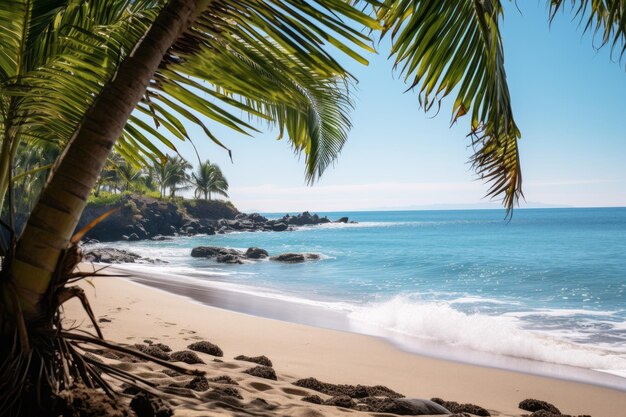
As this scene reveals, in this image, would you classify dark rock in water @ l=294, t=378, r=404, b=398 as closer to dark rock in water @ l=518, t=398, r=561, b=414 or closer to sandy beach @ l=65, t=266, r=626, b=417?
sandy beach @ l=65, t=266, r=626, b=417

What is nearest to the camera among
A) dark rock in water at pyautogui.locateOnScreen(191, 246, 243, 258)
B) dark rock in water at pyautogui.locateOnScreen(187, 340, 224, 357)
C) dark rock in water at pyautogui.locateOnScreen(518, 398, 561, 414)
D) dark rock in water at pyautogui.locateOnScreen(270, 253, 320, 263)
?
dark rock in water at pyautogui.locateOnScreen(518, 398, 561, 414)

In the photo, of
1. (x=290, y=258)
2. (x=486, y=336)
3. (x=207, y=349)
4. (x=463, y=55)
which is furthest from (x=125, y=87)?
(x=290, y=258)

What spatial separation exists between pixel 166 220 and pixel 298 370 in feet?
150

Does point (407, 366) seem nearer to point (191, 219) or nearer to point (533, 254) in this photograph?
point (533, 254)

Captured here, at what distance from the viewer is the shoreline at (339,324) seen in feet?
23.2

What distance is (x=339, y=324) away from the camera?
404 inches

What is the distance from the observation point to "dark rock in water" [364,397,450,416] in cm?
380

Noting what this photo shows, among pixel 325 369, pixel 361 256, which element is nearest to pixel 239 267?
pixel 361 256

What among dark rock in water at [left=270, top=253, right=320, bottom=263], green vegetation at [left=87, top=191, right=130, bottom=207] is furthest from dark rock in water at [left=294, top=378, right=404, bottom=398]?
green vegetation at [left=87, top=191, right=130, bottom=207]

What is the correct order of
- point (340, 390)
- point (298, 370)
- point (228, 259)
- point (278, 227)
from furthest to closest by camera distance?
point (278, 227) < point (228, 259) < point (298, 370) < point (340, 390)

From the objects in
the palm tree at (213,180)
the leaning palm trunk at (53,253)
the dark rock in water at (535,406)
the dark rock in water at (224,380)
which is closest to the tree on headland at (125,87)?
the leaning palm trunk at (53,253)

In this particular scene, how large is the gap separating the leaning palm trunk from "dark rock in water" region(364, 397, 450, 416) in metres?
2.64

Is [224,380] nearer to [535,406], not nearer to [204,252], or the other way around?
[535,406]

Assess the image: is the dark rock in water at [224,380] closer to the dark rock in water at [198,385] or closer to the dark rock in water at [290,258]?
the dark rock in water at [198,385]
